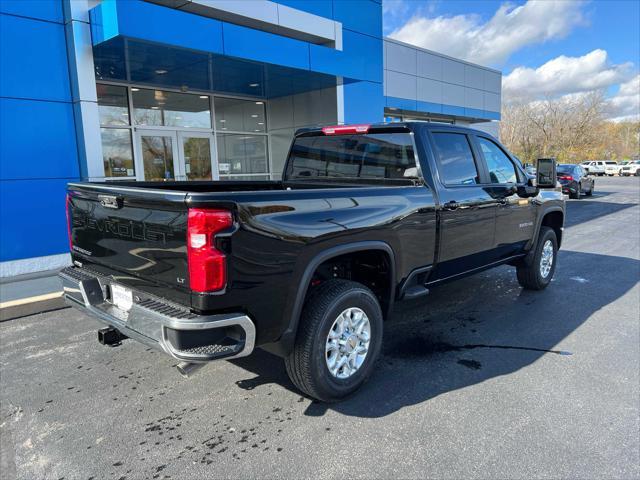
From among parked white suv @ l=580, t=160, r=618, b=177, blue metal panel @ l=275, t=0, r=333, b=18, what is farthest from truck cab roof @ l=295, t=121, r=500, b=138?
parked white suv @ l=580, t=160, r=618, b=177

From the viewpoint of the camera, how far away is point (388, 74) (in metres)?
17.1

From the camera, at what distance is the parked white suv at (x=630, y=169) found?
52.1 m

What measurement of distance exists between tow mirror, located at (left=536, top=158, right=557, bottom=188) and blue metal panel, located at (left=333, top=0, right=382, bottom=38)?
787 centimetres

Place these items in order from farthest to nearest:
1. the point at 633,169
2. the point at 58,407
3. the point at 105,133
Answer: the point at 633,169 → the point at 105,133 → the point at 58,407

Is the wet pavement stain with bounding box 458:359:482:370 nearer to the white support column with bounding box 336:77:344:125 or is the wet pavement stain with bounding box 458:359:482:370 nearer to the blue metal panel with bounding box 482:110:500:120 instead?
the white support column with bounding box 336:77:344:125

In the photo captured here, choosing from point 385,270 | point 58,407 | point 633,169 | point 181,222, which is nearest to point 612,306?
point 385,270

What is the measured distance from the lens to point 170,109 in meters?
11.8

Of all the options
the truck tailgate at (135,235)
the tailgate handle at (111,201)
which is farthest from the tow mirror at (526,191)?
the tailgate handle at (111,201)

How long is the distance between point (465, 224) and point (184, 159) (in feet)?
29.8

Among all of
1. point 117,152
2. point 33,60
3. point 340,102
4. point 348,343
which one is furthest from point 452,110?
point 348,343

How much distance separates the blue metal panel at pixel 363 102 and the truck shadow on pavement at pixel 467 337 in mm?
6786

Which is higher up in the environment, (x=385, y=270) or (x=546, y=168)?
(x=546, y=168)

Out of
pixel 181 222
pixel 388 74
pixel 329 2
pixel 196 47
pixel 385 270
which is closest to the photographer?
pixel 181 222

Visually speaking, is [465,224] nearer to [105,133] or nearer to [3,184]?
[3,184]
